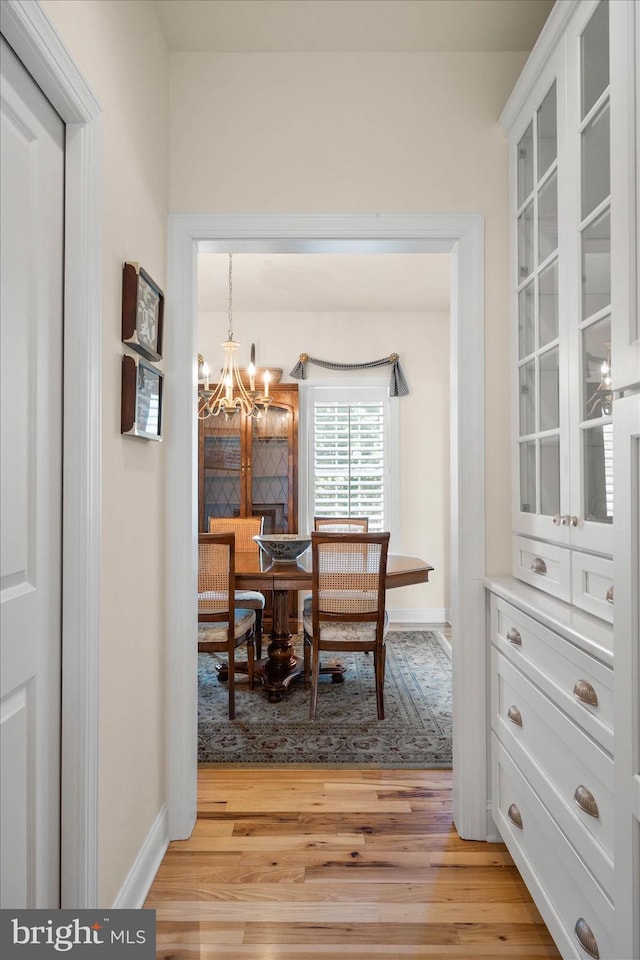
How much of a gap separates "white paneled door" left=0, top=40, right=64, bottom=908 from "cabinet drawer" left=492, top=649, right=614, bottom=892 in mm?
1180

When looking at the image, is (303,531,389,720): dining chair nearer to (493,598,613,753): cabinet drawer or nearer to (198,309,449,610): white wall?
(493,598,613,753): cabinet drawer

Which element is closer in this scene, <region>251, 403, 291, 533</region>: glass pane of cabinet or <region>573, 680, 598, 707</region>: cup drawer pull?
<region>573, 680, 598, 707</region>: cup drawer pull

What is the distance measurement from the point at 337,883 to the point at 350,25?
288 centimetres

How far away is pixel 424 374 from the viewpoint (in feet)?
18.0

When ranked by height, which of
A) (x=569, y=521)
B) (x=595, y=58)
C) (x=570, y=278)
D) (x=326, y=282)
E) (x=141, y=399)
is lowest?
(x=569, y=521)

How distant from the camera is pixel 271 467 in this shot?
5.24m

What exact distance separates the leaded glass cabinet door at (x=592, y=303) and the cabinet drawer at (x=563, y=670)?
269 millimetres

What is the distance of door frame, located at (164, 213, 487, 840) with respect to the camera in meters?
2.17

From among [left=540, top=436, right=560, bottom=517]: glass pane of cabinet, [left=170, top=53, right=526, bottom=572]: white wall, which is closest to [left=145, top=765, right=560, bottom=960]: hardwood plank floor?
[left=540, top=436, right=560, bottom=517]: glass pane of cabinet

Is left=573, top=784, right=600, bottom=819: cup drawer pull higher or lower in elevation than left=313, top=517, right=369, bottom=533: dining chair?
lower

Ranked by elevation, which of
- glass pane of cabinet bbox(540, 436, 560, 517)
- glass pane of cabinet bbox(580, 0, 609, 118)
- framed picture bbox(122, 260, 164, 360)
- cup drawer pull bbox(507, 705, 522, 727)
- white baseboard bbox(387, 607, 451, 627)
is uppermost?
glass pane of cabinet bbox(580, 0, 609, 118)

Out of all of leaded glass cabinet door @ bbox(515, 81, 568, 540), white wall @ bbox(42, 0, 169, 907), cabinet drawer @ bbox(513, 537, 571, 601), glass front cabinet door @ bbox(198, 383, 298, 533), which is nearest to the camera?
white wall @ bbox(42, 0, 169, 907)

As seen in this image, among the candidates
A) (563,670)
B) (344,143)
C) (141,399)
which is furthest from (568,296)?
(141,399)

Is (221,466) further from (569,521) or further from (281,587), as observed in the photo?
(569,521)
